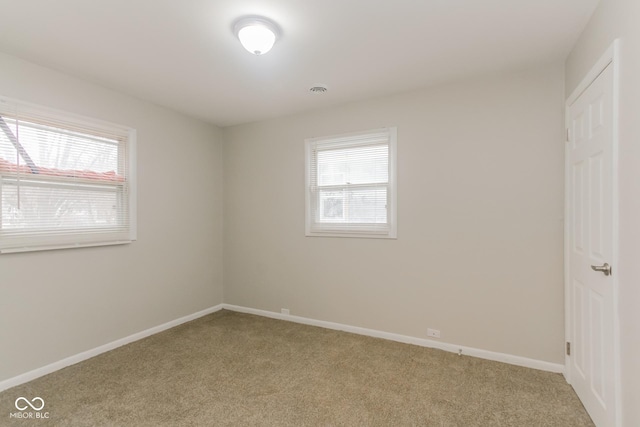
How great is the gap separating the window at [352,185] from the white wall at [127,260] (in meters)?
1.46

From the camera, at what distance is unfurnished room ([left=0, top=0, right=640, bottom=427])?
195cm

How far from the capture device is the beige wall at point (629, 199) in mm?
1448

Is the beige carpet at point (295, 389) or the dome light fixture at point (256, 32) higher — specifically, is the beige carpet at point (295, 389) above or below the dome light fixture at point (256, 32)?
below

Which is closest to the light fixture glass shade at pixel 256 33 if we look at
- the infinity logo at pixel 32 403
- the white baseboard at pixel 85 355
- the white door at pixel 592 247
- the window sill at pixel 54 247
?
the white door at pixel 592 247

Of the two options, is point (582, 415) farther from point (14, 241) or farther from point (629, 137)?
point (14, 241)

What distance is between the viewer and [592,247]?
199cm

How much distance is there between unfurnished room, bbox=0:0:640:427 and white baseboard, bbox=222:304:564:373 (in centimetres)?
2

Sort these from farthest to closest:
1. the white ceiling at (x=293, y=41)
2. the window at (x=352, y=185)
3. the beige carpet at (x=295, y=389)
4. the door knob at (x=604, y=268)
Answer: the window at (x=352, y=185)
the beige carpet at (x=295, y=389)
the white ceiling at (x=293, y=41)
the door knob at (x=604, y=268)

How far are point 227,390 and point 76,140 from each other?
2.54 metres

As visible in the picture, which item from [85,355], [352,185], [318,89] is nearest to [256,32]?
[318,89]

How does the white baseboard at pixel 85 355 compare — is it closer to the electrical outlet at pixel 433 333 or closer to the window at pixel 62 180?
the window at pixel 62 180

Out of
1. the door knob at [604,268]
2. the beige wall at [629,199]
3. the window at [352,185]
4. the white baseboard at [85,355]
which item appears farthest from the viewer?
the window at [352,185]

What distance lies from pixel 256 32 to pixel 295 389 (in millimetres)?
2506

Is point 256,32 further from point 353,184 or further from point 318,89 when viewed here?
point 353,184
